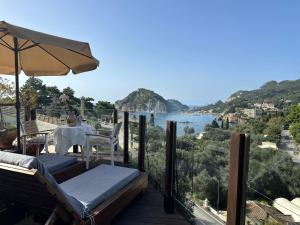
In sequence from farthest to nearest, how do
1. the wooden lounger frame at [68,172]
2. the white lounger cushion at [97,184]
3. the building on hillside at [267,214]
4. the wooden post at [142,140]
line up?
the building on hillside at [267,214] < the wooden post at [142,140] < the wooden lounger frame at [68,172] < the white lounger cushion at [97,184]

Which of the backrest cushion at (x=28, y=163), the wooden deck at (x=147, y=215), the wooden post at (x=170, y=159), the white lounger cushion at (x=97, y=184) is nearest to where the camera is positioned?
the backrest cushion at (x=28, y=163)

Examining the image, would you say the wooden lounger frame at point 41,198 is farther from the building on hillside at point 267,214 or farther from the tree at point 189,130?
the building on hillside at point 267,214

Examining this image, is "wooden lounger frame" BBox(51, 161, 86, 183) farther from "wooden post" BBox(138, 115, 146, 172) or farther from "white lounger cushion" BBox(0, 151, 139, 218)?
"wooden post" BBox(138, 115, 146, 172)

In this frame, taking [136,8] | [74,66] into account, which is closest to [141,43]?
[136,8]

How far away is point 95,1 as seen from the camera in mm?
10977

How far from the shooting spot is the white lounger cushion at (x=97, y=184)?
9.23 feet

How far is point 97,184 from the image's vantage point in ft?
10.6

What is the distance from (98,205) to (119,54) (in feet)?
53.1

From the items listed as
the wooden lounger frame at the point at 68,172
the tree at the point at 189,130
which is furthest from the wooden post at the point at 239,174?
the wooden lounger frame at the point at 68,172

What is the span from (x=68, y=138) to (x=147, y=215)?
2.53 metres

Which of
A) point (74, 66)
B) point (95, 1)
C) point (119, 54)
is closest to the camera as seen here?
point (74, 66)

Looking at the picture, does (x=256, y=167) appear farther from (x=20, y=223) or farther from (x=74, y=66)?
(x=20, y=223)

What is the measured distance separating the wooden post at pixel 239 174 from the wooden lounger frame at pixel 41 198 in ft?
4.14

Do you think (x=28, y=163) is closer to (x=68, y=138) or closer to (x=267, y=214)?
(x=68, y=138)
